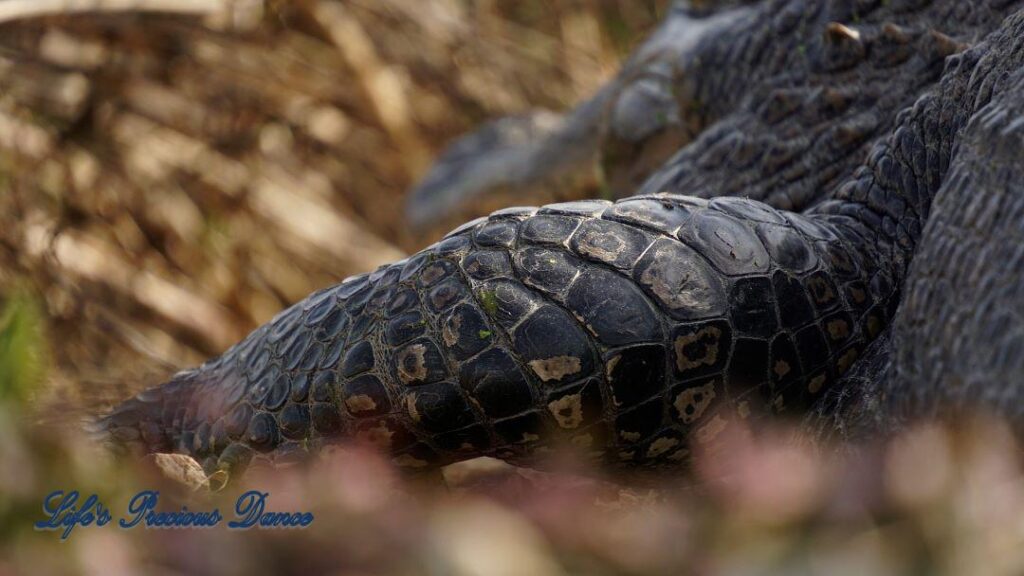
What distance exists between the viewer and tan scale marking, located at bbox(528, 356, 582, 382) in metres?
1.77

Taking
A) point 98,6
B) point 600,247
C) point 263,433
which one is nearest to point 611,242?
point 600,247

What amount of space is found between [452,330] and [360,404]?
212mm

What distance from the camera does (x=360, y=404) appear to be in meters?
1.92

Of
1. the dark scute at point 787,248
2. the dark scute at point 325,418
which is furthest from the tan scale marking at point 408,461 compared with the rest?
the dark scute at point 787,248

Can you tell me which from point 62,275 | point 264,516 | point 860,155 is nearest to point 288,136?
point 62,275

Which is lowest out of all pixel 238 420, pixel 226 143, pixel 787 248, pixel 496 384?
pixel 226 143

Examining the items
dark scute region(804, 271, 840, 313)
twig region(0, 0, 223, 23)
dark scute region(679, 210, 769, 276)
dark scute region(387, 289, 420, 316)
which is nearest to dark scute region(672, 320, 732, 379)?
dark scute region(679, 210, 769, 276)

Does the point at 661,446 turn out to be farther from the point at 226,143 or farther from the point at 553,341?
the point at 226,143

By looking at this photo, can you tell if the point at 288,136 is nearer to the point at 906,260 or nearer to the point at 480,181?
the point at 480,181

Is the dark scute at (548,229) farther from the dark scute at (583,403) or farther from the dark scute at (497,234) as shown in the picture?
the dark scute at (583,403)

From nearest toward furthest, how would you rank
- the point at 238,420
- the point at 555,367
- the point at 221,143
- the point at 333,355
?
the point at 555,367
the point at 333,355
the point at 238,420
the point at 221,143

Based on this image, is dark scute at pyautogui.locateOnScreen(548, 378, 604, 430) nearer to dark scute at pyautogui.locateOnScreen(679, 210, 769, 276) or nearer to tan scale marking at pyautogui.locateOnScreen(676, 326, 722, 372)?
tan scale marking at pyautogui.locateOnScreen(676, 326, 722, 372)

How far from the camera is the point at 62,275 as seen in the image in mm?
5754

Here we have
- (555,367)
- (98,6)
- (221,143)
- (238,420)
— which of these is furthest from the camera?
(221,143)
